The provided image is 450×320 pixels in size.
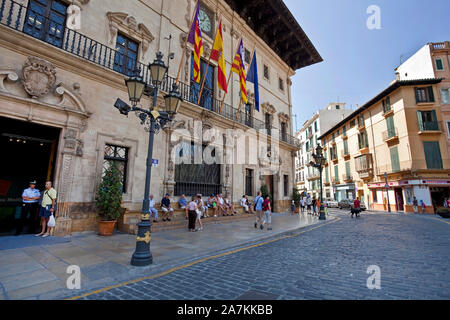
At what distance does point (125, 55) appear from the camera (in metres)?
10.6

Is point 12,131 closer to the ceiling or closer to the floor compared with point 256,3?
closer to the floor

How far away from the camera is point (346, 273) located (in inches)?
171

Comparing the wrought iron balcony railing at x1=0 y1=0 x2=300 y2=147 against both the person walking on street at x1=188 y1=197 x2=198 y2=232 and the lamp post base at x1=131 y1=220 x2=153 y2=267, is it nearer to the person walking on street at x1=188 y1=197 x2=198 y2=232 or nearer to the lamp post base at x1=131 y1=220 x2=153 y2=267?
the lamp post base at x1=131 y1=220 x2=153 y2=267

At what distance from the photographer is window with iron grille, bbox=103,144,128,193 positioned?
9539 mm

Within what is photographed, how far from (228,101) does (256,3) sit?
27.9 feet

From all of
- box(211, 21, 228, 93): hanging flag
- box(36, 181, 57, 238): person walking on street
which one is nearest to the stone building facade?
box(36, 181, 57, 238): person walking on street

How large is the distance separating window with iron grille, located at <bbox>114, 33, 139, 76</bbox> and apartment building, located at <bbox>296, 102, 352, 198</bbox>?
122ft

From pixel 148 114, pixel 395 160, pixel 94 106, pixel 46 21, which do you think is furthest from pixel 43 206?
pixel 395 160

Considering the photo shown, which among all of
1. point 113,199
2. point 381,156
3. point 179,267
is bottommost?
point 179,267

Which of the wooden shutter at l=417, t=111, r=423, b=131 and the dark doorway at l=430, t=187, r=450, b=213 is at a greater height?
the wooden shutter at l=417, t=111, r=423, b=131

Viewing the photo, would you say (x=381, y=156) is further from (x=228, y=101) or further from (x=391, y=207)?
(x=228, y=101)
